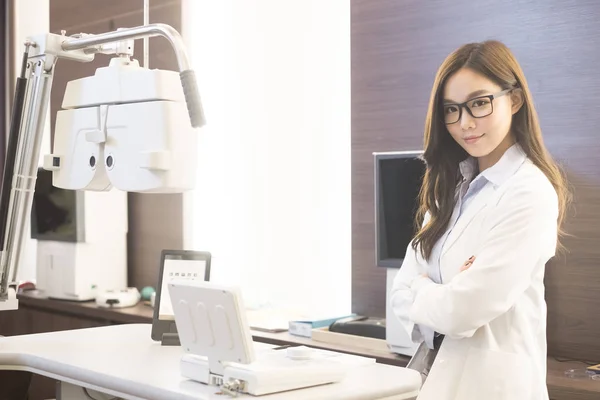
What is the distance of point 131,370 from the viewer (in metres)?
1.92

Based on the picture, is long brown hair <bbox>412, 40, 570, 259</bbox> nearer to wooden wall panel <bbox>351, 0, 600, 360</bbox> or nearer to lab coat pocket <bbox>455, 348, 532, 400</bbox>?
lab coat pocket <bbox>455, 348, 532, 400</bbox>

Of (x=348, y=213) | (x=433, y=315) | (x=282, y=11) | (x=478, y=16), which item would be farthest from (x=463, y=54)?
(x=282, y=11)

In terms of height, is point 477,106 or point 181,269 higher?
point 477,106

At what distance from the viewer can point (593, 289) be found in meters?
2.69

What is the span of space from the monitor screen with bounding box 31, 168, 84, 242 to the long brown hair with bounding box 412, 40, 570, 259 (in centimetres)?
230

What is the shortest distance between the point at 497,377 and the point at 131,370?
83 centimetres

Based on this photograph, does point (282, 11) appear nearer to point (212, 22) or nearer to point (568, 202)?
point (212, 22)

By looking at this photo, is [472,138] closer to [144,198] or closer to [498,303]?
[498,303]

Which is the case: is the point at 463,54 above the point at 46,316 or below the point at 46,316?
above

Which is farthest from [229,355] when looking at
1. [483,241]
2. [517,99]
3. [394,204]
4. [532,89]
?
[532,89]

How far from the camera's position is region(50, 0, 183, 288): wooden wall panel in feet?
13.7

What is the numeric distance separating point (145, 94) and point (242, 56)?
2066 millimetres

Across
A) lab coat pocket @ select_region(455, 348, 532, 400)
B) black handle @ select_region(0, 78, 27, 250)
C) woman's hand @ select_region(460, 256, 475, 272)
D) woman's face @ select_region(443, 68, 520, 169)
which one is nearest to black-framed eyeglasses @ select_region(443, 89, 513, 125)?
woman's face @ select_region(443, 68, 520, 169)

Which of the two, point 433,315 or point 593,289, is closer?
point 433,315
